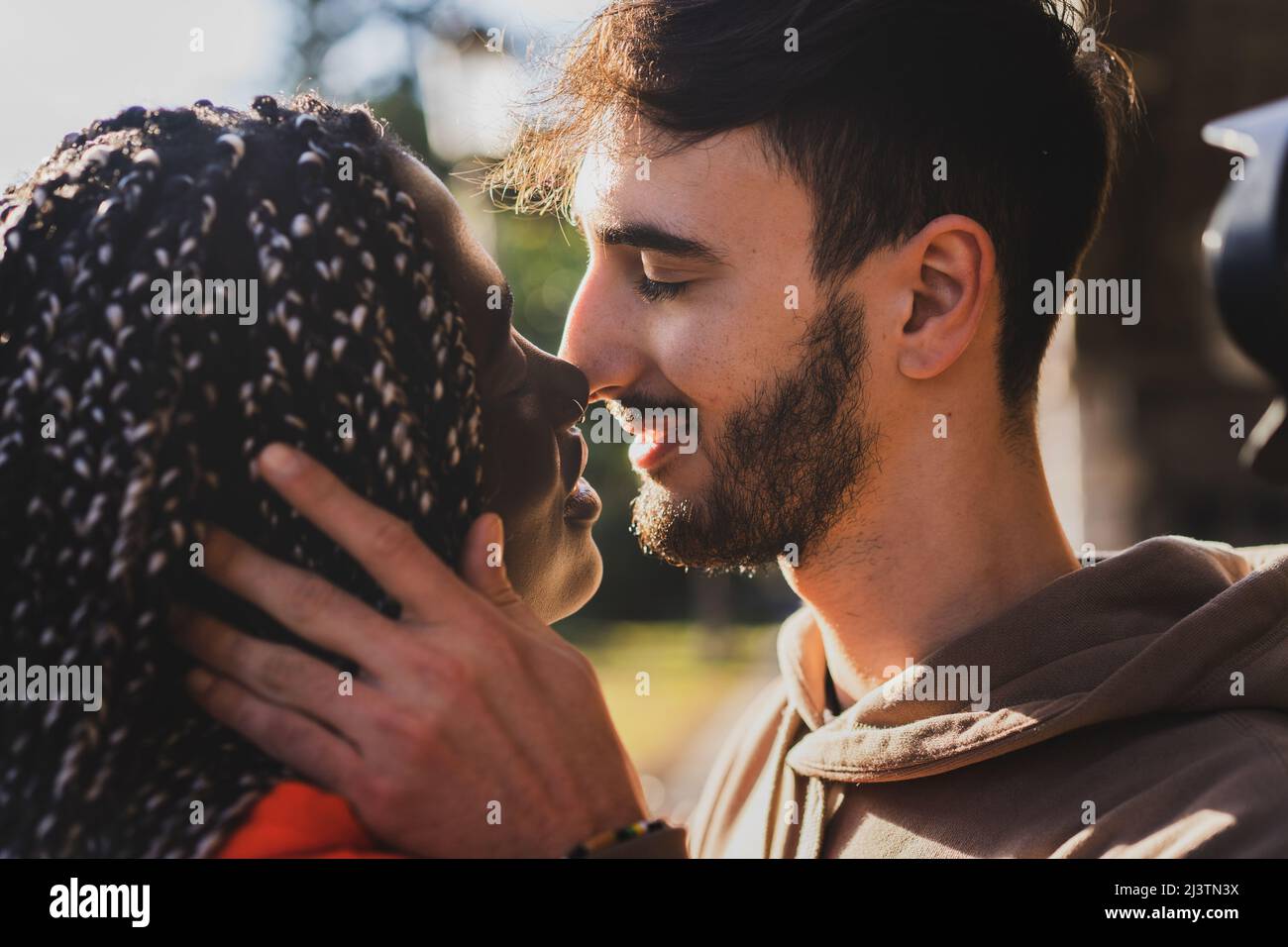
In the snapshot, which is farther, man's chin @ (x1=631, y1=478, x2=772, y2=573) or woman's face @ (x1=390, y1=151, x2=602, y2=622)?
man's chin @ (x1=631, y1=478, x2=772, y2=573)

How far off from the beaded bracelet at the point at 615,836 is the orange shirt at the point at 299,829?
228 millimetres

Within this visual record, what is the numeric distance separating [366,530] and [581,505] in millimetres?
707

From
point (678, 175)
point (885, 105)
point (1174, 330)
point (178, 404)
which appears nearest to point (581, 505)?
point (678, 175)

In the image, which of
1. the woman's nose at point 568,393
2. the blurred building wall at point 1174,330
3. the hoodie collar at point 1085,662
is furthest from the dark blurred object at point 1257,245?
the blurred building wall at point 1174,330

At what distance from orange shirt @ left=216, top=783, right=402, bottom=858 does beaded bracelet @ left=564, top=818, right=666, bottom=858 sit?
228mm

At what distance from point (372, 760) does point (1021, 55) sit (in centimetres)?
188

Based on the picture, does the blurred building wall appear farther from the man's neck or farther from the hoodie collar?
the hoodie collar

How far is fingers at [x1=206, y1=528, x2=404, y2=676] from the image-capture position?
143cm

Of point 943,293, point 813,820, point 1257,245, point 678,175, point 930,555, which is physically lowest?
point 813,820

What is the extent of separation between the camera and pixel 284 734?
1424 millimetres

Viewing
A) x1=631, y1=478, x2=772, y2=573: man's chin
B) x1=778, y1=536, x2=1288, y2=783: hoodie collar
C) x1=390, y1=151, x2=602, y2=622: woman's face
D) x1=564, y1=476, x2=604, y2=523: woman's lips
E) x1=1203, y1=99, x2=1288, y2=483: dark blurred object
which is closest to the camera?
x1=1203, y1=99, x2=1288, y2=483: dark blurred object

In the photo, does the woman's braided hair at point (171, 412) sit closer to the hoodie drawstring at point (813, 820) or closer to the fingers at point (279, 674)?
the fingers at point (279, 674)

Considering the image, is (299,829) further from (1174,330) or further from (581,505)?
(1174,330)

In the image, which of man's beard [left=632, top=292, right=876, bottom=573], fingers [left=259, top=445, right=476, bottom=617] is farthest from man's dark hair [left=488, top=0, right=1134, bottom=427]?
fingers [left=259, top=445, right=476, bottom=617]
